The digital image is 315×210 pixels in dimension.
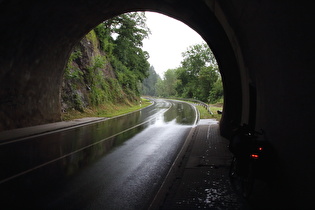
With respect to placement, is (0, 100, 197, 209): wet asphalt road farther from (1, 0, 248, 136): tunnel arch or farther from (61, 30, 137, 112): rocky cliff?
(61, 30, 137, 112): rocky cliff

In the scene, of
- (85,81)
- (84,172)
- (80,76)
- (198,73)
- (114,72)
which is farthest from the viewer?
(198,73)

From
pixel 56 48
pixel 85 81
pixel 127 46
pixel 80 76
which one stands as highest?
pixel 127 46

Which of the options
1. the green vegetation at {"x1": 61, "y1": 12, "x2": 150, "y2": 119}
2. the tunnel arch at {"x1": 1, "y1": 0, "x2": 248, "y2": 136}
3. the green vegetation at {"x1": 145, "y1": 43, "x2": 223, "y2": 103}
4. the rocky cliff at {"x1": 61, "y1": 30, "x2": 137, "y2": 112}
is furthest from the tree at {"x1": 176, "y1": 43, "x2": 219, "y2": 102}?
the tunnel arch at {"x1": 1, "y1": 0, "x2": 248, "y2": 136}

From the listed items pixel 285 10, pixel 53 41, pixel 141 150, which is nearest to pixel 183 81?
pixel 53 41

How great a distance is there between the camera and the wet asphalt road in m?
4.76

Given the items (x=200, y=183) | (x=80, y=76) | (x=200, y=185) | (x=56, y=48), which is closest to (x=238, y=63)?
(x=200, y=183)

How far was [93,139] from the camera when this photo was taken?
11.1 meters

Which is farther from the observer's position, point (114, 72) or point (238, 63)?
point (114, 72)

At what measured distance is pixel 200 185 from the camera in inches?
217

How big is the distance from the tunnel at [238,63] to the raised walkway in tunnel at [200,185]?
0.74 m

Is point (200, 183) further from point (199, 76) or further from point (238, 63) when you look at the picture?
point (199, 76)

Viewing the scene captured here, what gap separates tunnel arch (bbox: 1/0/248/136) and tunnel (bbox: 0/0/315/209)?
0.06 m

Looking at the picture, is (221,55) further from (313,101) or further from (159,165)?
(313,101)

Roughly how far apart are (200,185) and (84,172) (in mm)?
3092
